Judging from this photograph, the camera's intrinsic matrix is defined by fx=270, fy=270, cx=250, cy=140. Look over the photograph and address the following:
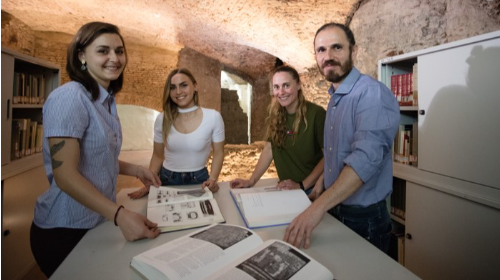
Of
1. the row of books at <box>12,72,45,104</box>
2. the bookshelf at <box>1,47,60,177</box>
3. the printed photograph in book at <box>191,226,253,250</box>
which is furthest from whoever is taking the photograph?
the row of books at <box>12,72,45,104</box>

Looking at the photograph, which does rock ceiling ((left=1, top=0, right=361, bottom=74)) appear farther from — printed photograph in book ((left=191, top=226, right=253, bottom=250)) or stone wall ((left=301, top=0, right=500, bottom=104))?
printed photograph in book ((left=191, top=226, right=253, bottom=250))

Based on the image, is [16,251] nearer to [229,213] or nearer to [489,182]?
[229,213]

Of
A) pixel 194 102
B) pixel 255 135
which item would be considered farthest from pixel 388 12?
pixel 255 135

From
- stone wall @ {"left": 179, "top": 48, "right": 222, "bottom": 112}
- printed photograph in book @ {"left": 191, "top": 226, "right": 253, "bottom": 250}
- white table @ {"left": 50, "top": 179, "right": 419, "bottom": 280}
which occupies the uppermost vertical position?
stone wall @ {"left": 179, "top": 48, "right": 222, "bottom": 112}

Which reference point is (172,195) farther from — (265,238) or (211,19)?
(211,19)

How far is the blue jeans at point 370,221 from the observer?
1.58 metres

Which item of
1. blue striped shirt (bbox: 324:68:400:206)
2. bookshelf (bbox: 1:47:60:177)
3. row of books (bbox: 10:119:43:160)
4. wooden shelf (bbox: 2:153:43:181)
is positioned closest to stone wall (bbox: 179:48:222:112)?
bookshelf (bbox: 1:47:60:177)

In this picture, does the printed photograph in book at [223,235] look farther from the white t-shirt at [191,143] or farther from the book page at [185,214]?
the white t-shirt at [191,143]

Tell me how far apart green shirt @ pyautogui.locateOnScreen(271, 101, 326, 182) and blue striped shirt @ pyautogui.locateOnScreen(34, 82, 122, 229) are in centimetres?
132

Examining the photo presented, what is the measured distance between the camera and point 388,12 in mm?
3254

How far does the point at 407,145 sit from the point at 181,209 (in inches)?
82.9

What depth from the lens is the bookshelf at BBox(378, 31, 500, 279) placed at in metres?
1.76

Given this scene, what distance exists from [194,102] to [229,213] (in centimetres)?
130

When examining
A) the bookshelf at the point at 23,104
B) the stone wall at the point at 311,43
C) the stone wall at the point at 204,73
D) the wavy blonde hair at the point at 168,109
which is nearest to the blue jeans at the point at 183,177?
the wavy blonde hair at the point at 168,109
